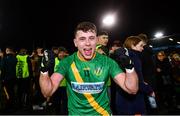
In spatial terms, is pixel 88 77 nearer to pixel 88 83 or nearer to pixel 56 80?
pixel 88 83

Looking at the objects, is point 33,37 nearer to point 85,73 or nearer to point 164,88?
point 164,88

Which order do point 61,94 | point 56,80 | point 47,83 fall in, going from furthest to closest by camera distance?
point 61,94 < point 56,80 < point 47,83

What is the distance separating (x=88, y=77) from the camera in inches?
169

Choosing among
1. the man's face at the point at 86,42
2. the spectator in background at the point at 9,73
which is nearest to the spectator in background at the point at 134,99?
the man's face at the point at 86,42

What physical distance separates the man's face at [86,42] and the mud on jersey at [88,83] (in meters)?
0.13

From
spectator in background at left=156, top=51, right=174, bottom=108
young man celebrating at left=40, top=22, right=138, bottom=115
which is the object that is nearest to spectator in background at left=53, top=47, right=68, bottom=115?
spectator in background at left=156, top=51, right=174, bottom=108

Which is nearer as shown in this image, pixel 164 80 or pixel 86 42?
pixel 86 42

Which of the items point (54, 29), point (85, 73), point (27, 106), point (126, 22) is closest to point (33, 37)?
point (54, 29)

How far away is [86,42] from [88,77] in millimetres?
424

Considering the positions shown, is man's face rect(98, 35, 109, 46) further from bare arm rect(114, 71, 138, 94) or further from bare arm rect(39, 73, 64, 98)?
bare arm rect(39, 73, 64, 98)

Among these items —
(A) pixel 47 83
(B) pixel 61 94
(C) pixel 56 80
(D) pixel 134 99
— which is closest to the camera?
(A) pixel 47 83

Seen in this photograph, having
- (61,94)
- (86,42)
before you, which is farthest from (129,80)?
(61,94)

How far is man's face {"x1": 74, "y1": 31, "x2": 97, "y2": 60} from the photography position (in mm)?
4250

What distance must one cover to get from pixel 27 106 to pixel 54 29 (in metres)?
25.0
